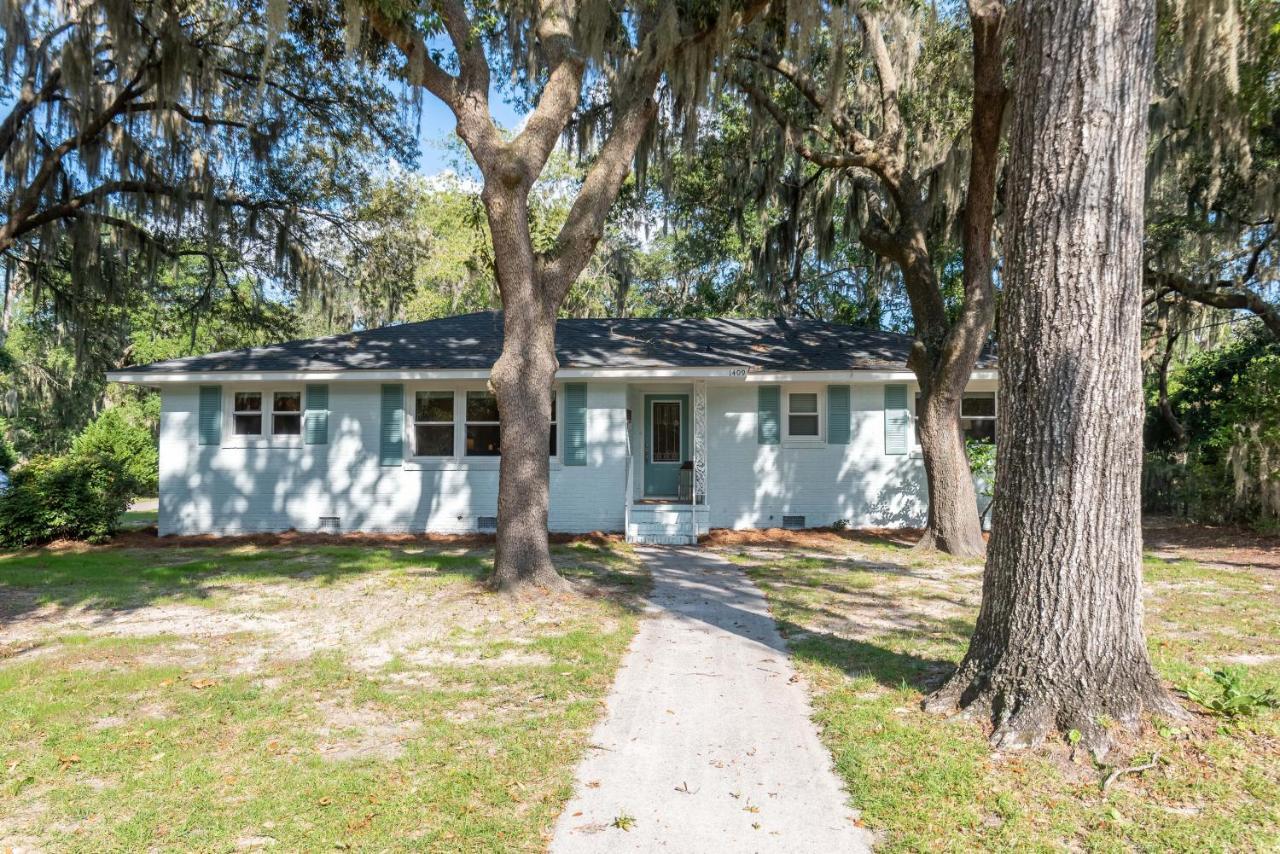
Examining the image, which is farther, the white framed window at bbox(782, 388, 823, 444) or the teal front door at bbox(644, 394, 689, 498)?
the teal front door at bbox(644, 394, 689, 498)

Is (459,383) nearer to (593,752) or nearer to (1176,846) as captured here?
(593,752)

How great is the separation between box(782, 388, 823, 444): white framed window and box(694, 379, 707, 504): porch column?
1.91m

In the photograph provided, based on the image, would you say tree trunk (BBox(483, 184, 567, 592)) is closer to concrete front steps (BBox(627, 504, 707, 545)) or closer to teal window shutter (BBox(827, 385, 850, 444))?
concrete front steps (BBox(627, 504, 707, 545))

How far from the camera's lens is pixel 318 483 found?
1298cm

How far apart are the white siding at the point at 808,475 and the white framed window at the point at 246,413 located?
7.56m

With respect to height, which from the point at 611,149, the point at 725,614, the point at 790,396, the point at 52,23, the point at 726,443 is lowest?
the point at 725,614

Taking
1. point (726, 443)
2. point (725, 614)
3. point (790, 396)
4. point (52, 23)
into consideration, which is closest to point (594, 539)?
point (726, 443)

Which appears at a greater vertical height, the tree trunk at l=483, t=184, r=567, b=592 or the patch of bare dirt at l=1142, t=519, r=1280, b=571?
the tree trunk at l=483, t=184, r=567, b=592

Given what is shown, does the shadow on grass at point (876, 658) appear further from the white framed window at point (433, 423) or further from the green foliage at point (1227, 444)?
the green foliage at point (1227, 444)

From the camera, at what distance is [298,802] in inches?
129

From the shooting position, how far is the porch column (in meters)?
11.8

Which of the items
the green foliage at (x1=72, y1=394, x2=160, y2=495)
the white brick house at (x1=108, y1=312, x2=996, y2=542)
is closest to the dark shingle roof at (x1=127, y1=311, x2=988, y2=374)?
the white brick house at (x1=108, y1=312, x2=996, y2=542)

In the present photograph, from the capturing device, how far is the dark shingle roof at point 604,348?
12633 mm

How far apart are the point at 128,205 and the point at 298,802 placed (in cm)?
1259
